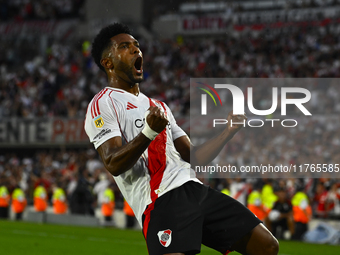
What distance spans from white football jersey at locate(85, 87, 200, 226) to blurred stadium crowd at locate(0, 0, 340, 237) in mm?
8892

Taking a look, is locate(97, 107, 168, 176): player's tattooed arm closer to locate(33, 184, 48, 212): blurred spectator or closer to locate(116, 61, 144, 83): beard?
locate(116, 61, 144, 83): beard

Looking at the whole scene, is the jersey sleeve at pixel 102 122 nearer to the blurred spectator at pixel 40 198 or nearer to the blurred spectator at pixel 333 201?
the blurred spectator at pixel 333 201

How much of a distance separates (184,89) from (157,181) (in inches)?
691

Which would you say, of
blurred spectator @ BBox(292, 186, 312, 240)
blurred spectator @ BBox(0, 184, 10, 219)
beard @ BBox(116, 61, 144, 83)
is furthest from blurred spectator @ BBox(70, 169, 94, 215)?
beard @ BBox(116, 61, 144, 83)

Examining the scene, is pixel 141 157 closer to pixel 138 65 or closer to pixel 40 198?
pixel 138 65

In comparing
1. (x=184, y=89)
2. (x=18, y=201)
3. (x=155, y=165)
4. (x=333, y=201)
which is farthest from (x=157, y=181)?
(x=184, y=89)

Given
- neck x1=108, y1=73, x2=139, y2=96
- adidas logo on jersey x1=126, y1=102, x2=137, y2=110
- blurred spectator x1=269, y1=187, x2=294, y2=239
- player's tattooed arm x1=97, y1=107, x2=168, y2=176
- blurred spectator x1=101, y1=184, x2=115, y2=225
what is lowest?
blurred spectator x1=101, y1=184, x2=115, y2=225

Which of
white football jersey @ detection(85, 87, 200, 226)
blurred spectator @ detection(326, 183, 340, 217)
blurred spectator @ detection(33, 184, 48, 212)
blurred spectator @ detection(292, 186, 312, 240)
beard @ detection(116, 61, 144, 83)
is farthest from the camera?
blurred spectator @ detection(33, 184, 48, 212)

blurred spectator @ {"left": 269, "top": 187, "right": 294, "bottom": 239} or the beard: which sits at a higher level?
the beard

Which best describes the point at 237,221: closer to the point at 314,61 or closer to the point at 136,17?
the point at 314,61

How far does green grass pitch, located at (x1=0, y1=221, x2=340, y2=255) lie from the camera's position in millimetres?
10234

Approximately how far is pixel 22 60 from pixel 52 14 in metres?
3.87

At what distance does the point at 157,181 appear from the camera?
143 inches

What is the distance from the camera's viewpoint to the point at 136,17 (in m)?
28.1
